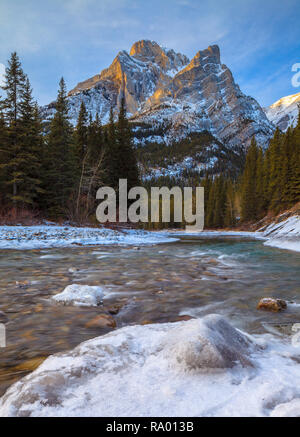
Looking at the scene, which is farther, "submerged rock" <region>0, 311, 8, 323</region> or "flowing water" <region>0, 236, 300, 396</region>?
"submerged rock" <region>0, 311, 8, 323</region>

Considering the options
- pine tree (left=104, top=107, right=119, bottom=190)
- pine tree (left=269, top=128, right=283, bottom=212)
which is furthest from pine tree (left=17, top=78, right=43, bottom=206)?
pine tree (left=269, top=128, right=283, bottom=212)

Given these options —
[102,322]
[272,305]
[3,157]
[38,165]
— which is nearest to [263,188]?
[38,165]

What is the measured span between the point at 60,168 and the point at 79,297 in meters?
23.2

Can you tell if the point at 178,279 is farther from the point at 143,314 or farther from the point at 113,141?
the point at 113,141

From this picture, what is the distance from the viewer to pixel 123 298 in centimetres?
481

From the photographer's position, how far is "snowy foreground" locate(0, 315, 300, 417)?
56.2 inches

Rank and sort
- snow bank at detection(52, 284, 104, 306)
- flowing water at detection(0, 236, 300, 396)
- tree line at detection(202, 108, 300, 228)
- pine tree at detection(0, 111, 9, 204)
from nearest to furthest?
1. flowing water at detection(0, 236, 300, 396)
2. snow bank at detection(52, 284, 104, 306)
3. pine tree at detection(0, 111, 9, 204)
4. tree line at detection(202, 108, 300, 228)

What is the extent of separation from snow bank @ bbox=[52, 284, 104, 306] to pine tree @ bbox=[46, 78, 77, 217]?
21.2 metres

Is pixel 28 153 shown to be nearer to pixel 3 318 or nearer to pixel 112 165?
pixel 112 165

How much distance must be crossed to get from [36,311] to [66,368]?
244 centimetres

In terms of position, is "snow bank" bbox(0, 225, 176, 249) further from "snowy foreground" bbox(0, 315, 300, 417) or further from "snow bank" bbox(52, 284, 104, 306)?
"snowy foreground" bbox(0, 315, 300, 417)

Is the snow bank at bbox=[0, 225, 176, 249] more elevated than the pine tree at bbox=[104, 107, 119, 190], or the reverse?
the pine tree at bbox=[104, 107, 119, 190]

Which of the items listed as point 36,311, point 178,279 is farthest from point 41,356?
point 178,279

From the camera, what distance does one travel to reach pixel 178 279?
21.6 ft
